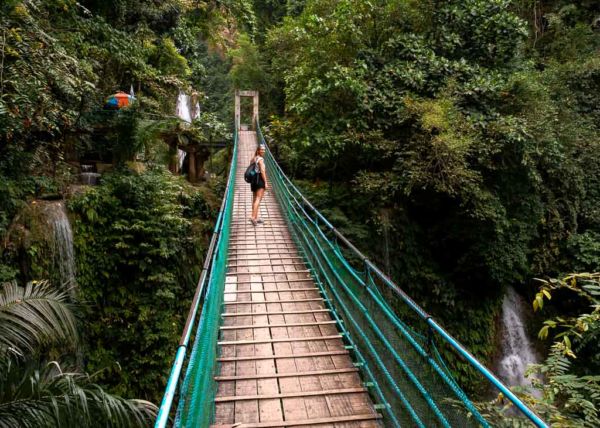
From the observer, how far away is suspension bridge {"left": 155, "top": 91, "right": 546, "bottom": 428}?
1.92 m

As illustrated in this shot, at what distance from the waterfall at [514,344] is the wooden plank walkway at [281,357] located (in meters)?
5.85

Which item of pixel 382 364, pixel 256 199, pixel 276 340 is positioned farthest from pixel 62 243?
pixel 382 364

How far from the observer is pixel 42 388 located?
251 cm

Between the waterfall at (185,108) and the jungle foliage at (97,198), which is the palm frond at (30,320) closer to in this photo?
the jungle foliage at (97,198)

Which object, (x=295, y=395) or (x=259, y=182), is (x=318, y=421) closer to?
A: (x=295, y=395)

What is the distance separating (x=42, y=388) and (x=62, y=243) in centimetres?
317

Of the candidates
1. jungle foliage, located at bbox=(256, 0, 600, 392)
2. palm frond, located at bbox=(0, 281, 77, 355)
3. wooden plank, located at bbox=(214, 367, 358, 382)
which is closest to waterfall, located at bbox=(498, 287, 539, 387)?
jungle foliage, located at bbox=(256, 0, 600, 392)

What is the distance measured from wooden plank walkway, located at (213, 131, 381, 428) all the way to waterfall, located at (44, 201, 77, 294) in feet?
7.21

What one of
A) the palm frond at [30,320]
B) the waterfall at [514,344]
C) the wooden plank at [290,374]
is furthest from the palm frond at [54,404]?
the waterfall at [514,344]

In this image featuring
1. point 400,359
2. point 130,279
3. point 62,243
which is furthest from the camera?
point 130,279

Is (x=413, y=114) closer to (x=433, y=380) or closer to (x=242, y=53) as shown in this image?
(x=433, y=380)

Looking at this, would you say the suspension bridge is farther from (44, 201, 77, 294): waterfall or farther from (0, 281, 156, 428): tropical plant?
(44, 201, 77, 294): waterfall

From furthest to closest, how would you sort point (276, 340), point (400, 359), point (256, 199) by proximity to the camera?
point (256, 199) → point (276, 340) → point (400, 359)

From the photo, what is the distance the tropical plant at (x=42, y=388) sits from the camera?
2.39 m
